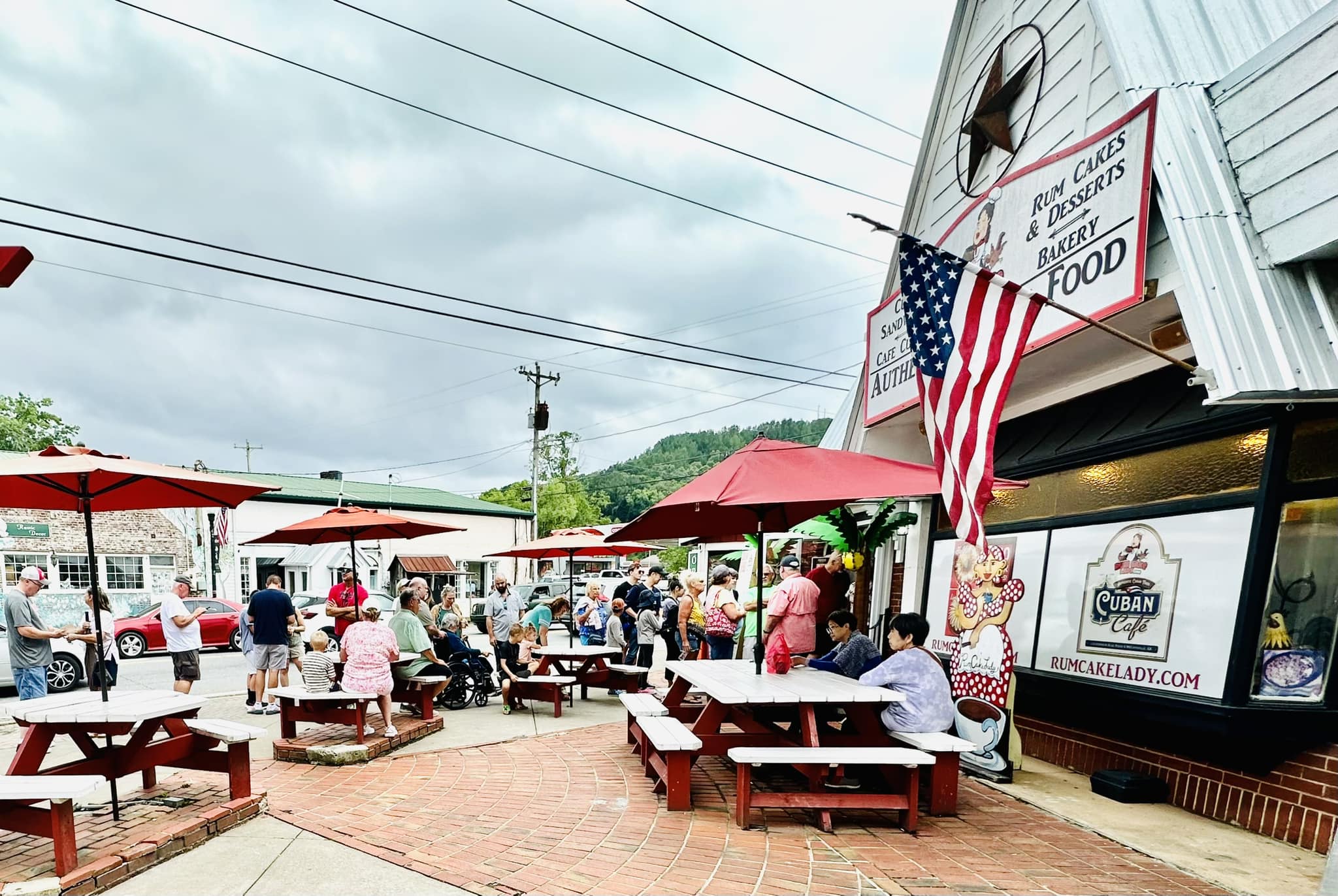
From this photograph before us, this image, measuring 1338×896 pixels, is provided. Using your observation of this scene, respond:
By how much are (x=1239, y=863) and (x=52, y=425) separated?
5649cm

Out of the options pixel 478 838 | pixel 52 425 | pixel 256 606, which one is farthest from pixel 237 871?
pixel 52 425

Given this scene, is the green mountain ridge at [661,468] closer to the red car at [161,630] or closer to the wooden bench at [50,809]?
the red car at [161,630]

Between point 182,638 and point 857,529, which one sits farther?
point 857,529

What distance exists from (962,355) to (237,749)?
16.5ft

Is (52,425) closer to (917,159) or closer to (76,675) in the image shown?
(76,675)

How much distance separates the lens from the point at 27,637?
701 cm

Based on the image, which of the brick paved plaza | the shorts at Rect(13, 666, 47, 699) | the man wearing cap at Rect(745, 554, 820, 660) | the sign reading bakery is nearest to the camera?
the brick paved plaza

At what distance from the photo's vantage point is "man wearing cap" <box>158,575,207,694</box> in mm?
7973

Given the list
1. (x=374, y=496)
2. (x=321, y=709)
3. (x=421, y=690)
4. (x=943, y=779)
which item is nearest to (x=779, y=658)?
(x=943, y=779)

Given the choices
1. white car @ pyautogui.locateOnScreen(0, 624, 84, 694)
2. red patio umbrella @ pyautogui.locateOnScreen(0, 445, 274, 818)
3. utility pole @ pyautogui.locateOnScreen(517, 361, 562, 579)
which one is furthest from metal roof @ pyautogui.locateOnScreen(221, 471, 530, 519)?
red patio umbrella @ pyautogui.locateOnScreen(0, 445, 274, 818)

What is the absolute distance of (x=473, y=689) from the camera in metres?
9.09

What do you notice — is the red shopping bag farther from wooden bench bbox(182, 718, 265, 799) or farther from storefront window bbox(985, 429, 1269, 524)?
wooden bench bbox(182, 718, 265, 799)

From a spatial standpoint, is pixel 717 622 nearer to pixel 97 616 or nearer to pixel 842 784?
pixel 842 784

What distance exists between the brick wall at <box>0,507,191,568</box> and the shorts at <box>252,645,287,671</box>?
1703 cm
